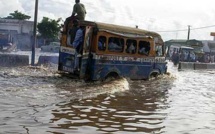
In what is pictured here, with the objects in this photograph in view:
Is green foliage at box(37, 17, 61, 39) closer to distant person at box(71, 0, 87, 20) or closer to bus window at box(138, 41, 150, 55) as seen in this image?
bus window at box(138, 41, 150, 55)

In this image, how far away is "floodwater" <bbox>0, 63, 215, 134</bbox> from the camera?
636 centimetres

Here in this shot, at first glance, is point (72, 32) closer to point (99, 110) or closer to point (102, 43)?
point (102, 43)

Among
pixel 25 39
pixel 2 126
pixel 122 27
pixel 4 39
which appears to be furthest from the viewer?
pixel 25 39

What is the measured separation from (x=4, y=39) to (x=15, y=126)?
34343 mm

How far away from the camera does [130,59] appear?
1412 centimetres

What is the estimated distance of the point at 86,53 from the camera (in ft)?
41.2

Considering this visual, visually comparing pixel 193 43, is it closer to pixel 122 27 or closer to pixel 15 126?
pixel 122 27

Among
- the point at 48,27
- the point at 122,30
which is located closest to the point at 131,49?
the point at 122,30

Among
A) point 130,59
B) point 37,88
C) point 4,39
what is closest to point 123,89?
point 130,59

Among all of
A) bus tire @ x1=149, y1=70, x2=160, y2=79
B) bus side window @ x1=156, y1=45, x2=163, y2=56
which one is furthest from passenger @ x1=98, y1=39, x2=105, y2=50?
bus side window @ x1=156, y1=45, x2=163, y2=56

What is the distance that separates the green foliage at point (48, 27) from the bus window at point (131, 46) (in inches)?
1529

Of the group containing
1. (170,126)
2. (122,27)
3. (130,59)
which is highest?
(122,27)

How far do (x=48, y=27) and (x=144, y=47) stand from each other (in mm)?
39994

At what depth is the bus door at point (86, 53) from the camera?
1245 cm
